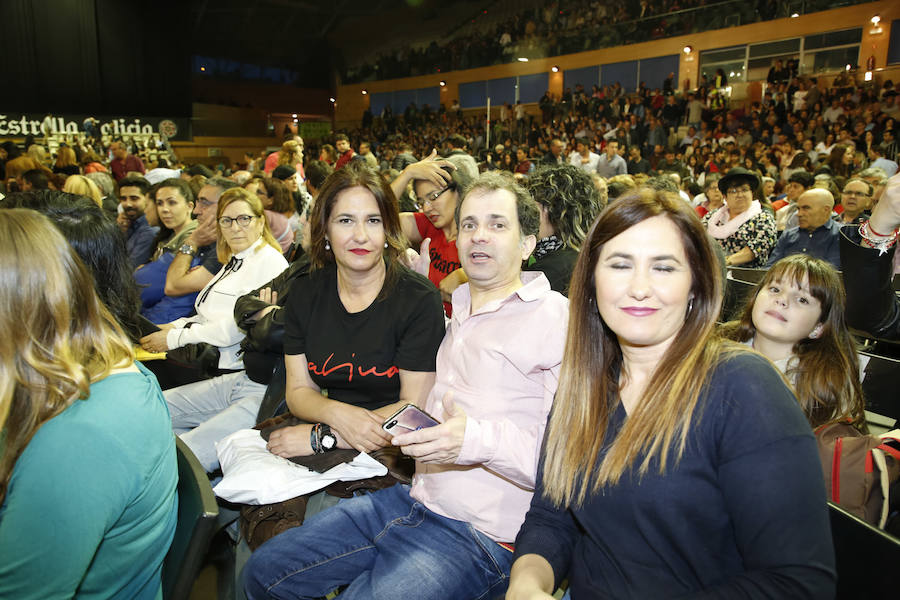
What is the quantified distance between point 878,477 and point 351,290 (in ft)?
5.35

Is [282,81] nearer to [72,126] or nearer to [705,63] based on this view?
[72,126]

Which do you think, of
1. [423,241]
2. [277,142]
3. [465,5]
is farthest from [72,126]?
[423,241]

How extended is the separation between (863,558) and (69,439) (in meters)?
1.44

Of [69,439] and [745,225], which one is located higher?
[745,225]

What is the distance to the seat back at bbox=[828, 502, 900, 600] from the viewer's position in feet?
3.18

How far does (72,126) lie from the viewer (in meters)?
15.1

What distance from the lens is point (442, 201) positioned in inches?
117

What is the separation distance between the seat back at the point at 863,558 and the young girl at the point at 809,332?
79 cm

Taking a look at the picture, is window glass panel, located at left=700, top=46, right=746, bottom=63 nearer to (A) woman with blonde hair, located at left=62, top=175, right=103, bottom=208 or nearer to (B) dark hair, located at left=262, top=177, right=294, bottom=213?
(B) dark hair, located at left=262, top=177, right=294, bottom=213

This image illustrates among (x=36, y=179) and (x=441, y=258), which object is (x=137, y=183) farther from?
(x=441, y=258)

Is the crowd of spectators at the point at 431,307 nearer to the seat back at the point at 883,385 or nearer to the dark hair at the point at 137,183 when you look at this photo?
the seat back at the point at 883,385

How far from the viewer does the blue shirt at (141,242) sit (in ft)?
13.6

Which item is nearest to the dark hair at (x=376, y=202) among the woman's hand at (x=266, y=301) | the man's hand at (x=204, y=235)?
the woman's hand at (x=266, y=301)

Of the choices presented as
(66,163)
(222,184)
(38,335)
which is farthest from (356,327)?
(66,163)
